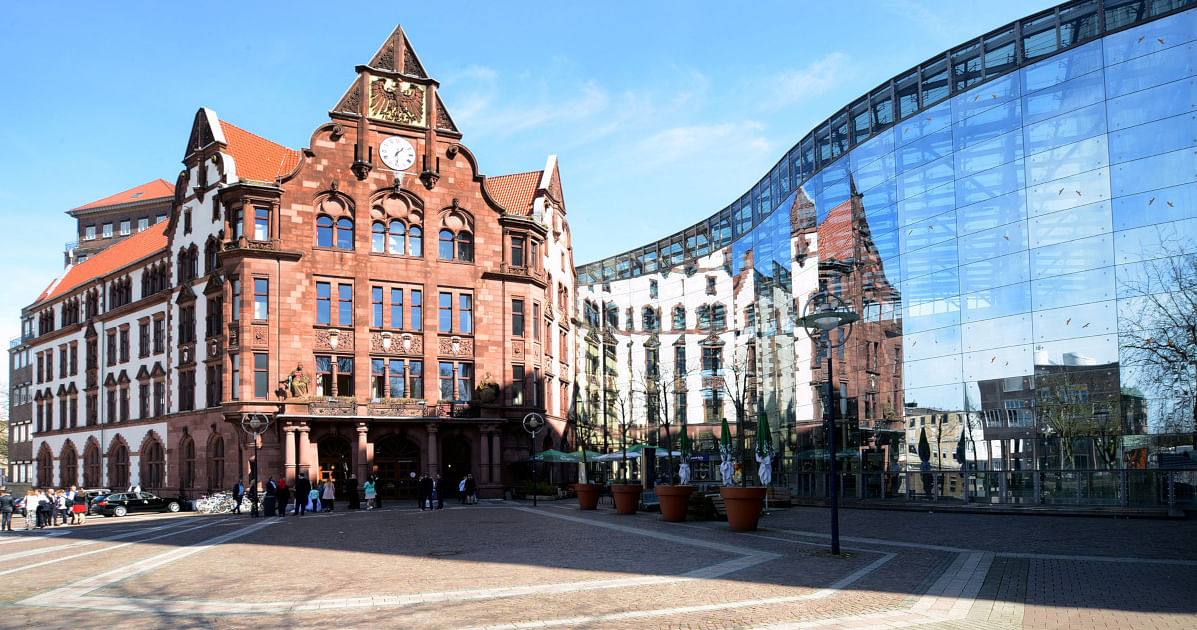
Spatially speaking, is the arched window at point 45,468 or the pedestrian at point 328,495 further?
the arched window at point 45,468

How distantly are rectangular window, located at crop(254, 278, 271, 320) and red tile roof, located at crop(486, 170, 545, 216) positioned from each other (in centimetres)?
1507

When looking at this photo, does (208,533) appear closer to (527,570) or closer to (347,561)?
(347,561)

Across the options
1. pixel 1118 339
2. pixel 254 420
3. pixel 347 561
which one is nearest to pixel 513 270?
pixel 254 420

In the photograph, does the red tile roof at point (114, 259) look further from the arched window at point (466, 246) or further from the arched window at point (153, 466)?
the arched window at point (466, 246)

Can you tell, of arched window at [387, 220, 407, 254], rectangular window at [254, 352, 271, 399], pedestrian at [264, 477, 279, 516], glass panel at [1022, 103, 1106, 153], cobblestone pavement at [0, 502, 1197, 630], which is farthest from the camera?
arched window at [387, 220, 407, 254]

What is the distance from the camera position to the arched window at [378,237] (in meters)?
50.2

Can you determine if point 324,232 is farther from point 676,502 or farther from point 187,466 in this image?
point 676,502

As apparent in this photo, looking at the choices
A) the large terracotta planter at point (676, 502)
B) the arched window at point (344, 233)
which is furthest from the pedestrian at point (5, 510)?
the large terracotta planter at point (676, 502)

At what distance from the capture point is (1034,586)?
13.9 metres

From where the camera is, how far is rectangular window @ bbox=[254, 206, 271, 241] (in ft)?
157

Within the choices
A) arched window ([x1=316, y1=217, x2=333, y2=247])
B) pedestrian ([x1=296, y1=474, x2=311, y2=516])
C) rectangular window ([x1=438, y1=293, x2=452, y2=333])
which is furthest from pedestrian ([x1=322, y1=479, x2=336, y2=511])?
arched window ([x1=316, y1=217, x2=333, y2=247])

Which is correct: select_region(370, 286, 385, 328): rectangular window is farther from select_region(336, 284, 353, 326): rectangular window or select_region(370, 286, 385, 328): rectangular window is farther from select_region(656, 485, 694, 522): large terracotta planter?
select_region(656, 485, 694, 522): large terracotta planter

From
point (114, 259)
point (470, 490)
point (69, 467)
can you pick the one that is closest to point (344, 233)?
point (470, 490)

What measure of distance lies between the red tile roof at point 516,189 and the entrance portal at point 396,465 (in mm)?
15637
